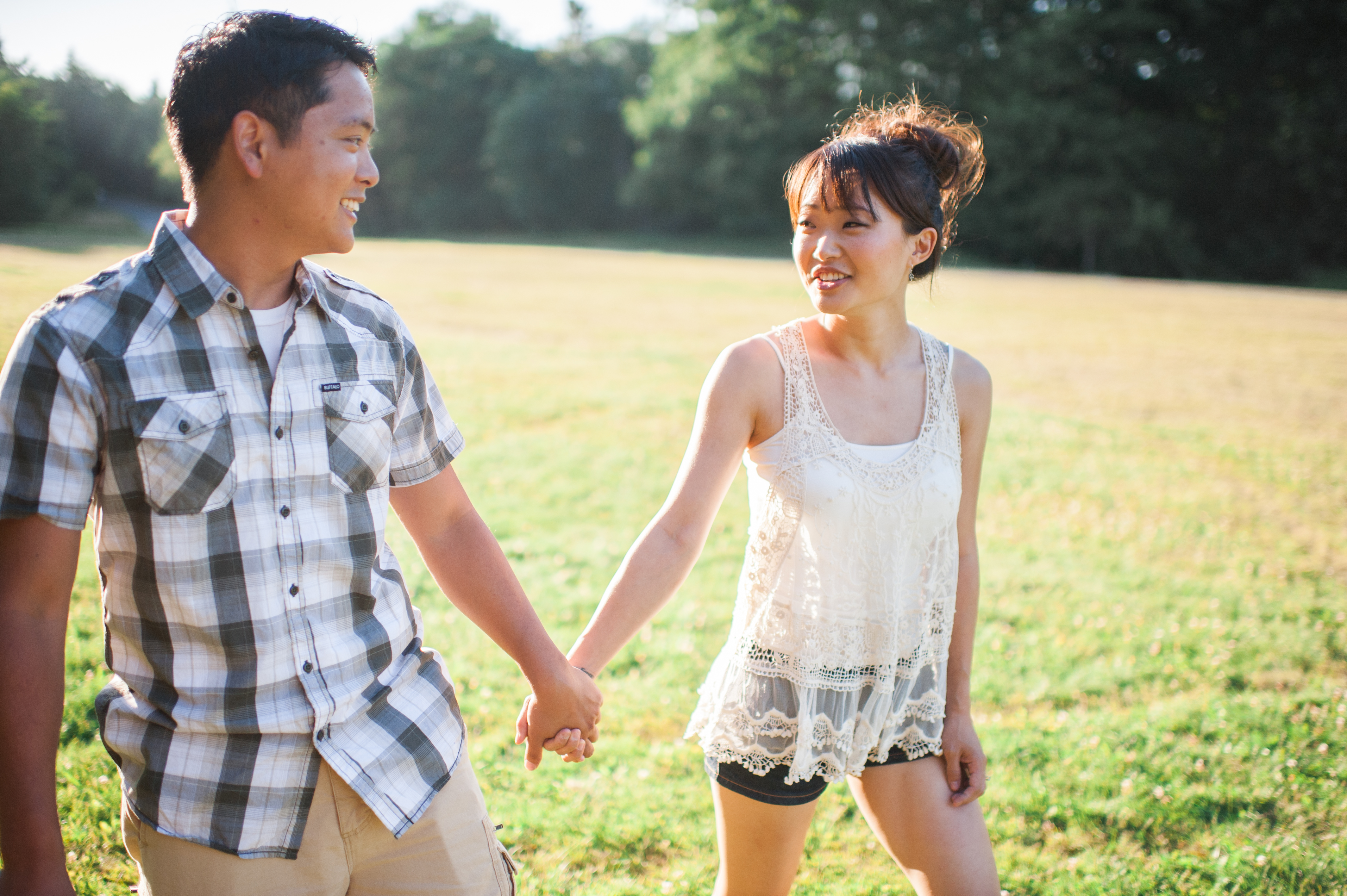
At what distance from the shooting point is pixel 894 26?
150 ft

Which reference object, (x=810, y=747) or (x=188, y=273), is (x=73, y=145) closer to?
A: (x=188, y=273)

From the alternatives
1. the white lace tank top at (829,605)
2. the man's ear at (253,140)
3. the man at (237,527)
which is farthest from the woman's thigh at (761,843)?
the man's ear at (253,140)

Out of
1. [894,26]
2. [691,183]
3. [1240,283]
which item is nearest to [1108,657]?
[1240,283]

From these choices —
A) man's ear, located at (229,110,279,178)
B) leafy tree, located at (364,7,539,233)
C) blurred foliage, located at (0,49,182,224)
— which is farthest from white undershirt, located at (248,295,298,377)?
leafy tree, located at (364,7,539,233)

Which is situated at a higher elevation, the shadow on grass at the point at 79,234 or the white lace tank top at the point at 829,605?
the shadow on grass at the point at 79,234

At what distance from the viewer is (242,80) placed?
5.87 ft

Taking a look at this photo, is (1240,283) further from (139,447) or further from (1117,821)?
(139,447)

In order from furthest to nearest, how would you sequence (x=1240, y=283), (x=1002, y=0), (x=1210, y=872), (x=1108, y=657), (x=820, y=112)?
(x=820, y=112), (x=1002, y=0), (x=1240, y=283), (x=1108, y=657), (x=1210, y=872)

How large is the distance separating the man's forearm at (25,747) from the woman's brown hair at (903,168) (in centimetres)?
187

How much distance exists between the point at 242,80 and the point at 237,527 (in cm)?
85

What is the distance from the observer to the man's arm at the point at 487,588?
2199 mm

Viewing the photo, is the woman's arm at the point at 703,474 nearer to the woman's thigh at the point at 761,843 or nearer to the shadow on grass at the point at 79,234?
the woman's thigh at the point at 761,843

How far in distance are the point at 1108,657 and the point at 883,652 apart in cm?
367

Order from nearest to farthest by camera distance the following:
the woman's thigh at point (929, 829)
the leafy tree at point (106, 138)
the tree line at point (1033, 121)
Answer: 1. the woman's thigh at point (929, 829)
2. the tree line at point (1033, 121)
3. the leafy tree at point (106, 138)
